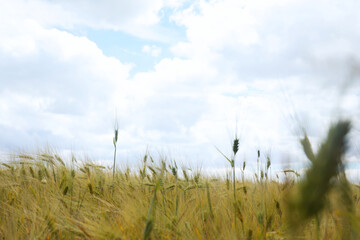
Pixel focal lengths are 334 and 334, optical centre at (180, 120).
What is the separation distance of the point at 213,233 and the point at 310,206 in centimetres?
120

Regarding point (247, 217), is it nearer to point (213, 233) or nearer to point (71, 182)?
point (213, 233)

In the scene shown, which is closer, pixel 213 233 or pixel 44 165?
pixel 213 233

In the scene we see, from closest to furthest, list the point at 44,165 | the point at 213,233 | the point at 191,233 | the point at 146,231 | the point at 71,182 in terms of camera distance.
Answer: the point at 146,231, the point at 191,233, the point at 213,233, the point at 71,182, the point at 44,165

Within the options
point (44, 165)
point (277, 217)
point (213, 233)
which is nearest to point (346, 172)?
point (213, 233)

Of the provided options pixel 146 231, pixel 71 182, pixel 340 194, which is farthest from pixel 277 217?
pixel 71 182

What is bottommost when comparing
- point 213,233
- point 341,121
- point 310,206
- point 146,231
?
point 213,233

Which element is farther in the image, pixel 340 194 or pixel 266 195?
pixel 266 195

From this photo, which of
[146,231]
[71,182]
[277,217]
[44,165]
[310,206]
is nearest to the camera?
[310,206]

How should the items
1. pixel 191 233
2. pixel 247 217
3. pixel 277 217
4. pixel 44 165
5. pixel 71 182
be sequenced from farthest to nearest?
pixel 44 165 → pixel 71 182 → pixel 277 217 → pixel 247 217 → pixel 191 233

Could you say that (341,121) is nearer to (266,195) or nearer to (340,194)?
(340,194)

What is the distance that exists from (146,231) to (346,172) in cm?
64

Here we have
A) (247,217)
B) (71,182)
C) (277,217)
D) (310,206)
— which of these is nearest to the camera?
(310,206)

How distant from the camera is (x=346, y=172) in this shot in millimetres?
1029

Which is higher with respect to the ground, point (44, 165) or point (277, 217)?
point (44, 165)
